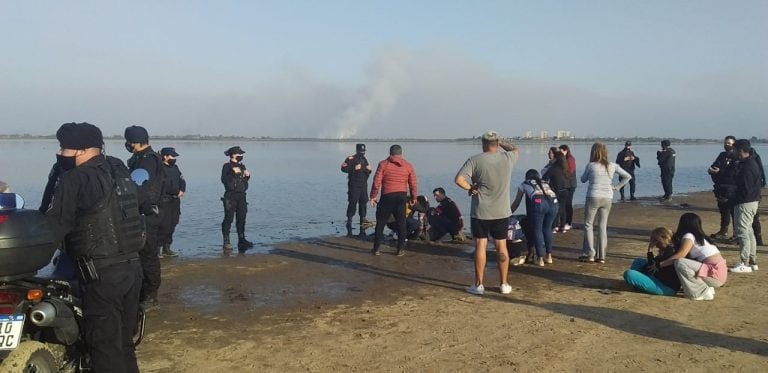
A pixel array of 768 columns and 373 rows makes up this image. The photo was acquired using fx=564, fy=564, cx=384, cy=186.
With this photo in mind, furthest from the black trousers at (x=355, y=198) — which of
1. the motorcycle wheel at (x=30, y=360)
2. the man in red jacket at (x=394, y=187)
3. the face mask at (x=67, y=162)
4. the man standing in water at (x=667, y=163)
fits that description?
the man standing in water at (x=667, y=163)

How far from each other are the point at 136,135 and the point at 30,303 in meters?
2.90

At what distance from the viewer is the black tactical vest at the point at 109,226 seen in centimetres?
350

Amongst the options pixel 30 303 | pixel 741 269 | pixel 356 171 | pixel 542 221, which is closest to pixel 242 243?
pixel 356 171

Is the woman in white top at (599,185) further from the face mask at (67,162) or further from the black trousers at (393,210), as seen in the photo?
the face mask at (67,162)

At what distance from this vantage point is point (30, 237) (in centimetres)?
334

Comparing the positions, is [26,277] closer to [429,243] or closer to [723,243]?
[429,243]

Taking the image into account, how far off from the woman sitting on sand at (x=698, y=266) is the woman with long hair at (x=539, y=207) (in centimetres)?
Answer: 211

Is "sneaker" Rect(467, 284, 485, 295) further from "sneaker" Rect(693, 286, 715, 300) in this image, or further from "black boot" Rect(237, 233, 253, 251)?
"black boot" Rect(237, 233, 253, 251)

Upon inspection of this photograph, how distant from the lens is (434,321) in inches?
229

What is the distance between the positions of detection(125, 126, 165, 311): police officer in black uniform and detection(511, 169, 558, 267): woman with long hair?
15.9ft

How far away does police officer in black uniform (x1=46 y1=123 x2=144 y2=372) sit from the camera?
346 cm

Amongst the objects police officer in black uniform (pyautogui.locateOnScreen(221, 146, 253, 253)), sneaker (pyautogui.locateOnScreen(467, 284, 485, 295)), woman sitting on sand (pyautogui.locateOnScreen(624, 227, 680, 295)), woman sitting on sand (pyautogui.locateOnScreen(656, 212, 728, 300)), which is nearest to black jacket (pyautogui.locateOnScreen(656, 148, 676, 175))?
woman sitting on sand (pyautogui.locateOnScreen(624, 227, 680, 295))

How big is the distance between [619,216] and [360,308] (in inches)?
413

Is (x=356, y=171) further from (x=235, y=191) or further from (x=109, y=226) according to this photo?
(x=109, y=226)
